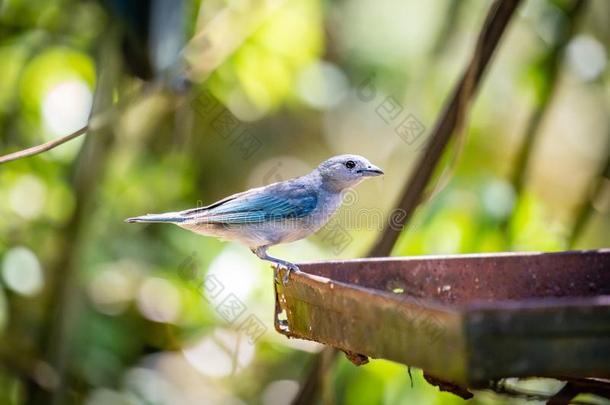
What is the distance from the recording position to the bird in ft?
14.7

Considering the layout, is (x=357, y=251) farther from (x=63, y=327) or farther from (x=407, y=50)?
(x=63, y=327)

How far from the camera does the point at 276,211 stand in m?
4.55

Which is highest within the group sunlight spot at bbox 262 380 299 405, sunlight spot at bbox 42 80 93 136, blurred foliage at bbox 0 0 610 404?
sunlight spot at bbox 42 80 93 136

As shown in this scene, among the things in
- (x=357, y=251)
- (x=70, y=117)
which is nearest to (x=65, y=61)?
(x=70, y=117)

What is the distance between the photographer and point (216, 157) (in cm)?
847

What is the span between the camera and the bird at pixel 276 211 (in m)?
4.47

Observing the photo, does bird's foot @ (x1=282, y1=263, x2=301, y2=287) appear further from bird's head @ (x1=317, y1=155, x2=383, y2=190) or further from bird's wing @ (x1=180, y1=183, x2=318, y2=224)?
bird's head @ (x1=317, y1=155, x2=383, y2=190)

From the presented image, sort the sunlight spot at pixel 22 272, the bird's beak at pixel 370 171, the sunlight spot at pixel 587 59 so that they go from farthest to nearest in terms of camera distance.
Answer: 1. the sunlight spot at pixel 22 272
2. the sunlight spot at pixel 587 59
3. the bird's beak at pixel 370 171

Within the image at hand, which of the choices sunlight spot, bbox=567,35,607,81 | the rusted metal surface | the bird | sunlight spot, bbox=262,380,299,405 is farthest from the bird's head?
sunlight spot, bbox=262,380,299,405

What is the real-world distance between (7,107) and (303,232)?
9.26 feet

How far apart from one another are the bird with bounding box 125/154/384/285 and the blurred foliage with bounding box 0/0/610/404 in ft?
1.47

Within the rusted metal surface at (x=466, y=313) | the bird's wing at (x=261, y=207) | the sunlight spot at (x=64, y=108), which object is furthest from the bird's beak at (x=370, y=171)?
the sunlight spot at (x=64, y=108)

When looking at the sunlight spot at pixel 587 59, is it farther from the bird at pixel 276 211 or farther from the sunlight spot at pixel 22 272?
the sunlight spot at pixel 22 272

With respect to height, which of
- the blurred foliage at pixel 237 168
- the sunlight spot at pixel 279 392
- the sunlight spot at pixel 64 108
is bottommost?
the sunlight spot at pixel 279 392
